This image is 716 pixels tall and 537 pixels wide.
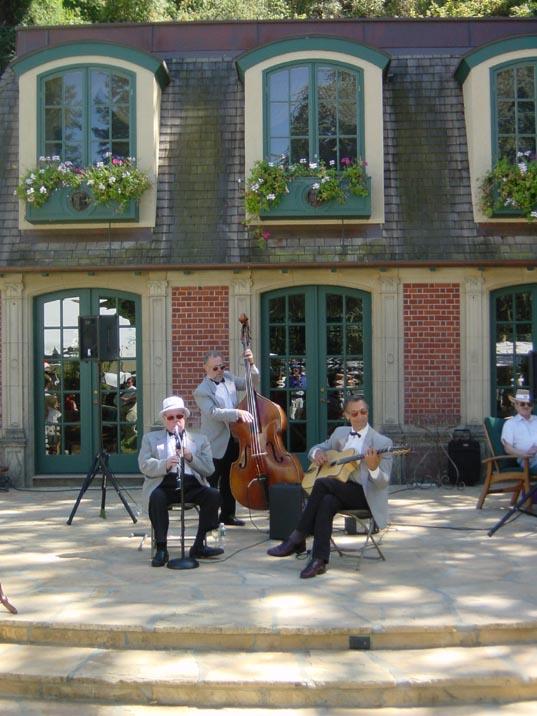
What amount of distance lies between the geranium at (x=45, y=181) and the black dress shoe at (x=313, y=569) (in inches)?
268

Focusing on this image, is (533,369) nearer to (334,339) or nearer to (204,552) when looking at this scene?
(334,339)

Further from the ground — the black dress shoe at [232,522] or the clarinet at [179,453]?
the clarinet at [179,453]

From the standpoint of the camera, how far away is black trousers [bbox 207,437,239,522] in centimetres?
905

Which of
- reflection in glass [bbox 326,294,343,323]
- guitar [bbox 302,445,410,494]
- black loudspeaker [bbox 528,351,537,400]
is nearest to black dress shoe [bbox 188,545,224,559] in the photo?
guitar [bbox 302,445,410,494]

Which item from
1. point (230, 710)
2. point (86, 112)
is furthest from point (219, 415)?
point (86, 112)

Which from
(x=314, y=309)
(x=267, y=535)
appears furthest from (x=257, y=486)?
(x=314, y=309)

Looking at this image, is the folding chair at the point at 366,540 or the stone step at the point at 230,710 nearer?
the stone step at the point at 230,710

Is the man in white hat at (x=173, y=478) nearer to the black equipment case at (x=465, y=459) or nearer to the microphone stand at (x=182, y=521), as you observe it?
the microphone stand at (x=182, y=521)

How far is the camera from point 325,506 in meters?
7.34

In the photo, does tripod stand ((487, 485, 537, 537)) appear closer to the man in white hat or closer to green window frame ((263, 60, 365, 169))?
the man in white hat

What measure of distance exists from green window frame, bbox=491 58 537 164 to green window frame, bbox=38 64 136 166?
4.63 metres

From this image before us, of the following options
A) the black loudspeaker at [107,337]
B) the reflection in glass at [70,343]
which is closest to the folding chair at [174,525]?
the black loudspeaker at [107,337]

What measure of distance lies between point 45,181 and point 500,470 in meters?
6.49

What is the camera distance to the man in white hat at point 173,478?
7.66 m
